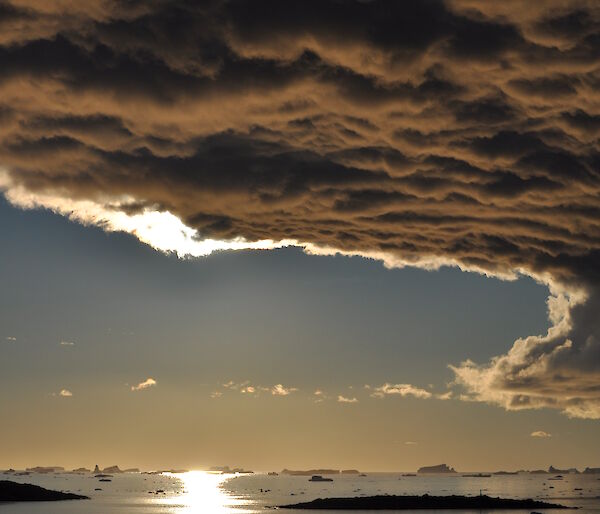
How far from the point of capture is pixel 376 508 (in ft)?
648

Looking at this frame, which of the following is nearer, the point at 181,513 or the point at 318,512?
the point at 318,512

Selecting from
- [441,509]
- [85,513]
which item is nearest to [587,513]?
[441,509]

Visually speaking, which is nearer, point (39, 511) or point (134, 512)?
point (39, 511)

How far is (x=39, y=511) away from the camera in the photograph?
183250 mm

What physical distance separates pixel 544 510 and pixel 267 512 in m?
63.6

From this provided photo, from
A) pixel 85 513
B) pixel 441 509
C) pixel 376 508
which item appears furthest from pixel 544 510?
pixel 85 513

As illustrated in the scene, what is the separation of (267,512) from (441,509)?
41.2m

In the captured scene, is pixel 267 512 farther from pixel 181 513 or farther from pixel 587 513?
pixel 587 513

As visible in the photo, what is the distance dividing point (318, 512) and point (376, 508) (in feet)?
64.1

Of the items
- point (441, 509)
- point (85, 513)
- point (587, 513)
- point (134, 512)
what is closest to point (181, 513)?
point (134, 512)

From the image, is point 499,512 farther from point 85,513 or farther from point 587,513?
point 85,513

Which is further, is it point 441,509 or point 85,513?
point 441,509

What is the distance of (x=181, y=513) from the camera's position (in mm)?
199875

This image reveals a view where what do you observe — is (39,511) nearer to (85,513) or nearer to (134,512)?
(85,513)
